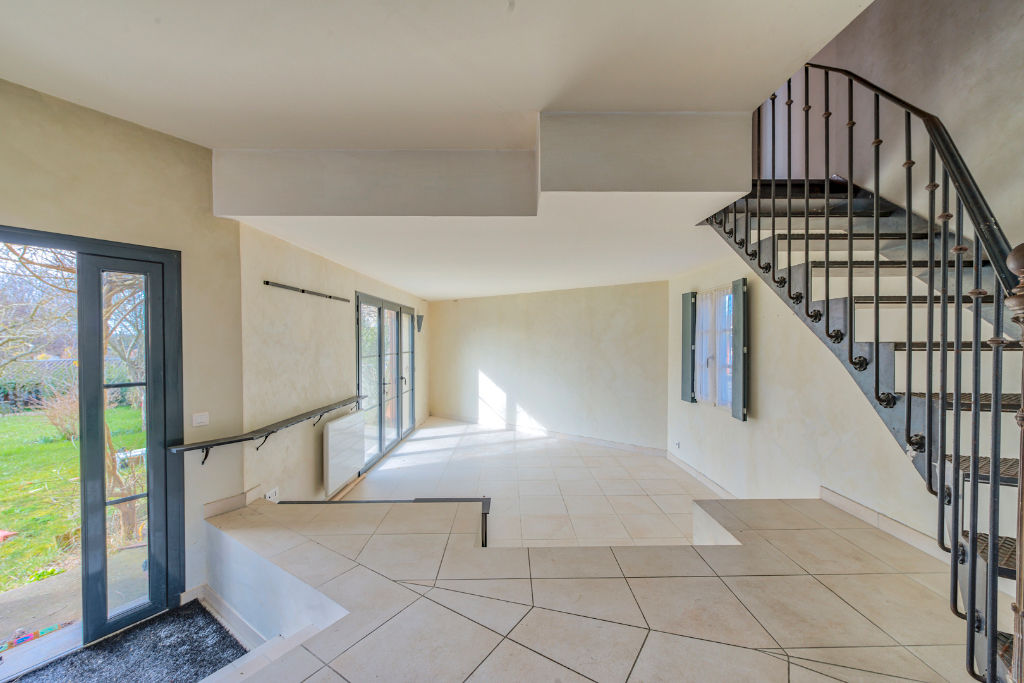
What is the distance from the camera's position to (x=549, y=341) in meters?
6.18

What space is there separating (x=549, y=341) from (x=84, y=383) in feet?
16.6

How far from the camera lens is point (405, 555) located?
2.09 meters

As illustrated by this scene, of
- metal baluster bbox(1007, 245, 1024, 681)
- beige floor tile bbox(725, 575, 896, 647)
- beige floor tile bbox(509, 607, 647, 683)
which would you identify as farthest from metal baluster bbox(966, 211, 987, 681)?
beige floor tile bbox(509, 607, 647, 683)

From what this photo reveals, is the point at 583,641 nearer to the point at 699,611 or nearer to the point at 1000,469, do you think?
the point at 699,611

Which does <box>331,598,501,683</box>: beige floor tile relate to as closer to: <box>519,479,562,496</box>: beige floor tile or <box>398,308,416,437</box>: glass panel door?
<box>519,479,562,496</box>: beige floor tile

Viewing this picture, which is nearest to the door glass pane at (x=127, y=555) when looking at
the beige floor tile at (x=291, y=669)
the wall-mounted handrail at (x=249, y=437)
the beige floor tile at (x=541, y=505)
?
the wall-mounted handrail at (x=249, y=437)

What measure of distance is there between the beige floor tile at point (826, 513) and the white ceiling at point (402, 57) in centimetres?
257

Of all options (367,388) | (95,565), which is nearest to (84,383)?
(95,565)

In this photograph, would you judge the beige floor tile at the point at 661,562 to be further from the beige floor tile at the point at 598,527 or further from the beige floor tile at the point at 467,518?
the beige floor tile at the point at 598,527

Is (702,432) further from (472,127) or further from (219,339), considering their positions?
(219,339)

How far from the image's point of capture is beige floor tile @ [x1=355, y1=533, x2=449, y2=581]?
6.31ft

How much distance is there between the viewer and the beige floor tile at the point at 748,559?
75.7 inches

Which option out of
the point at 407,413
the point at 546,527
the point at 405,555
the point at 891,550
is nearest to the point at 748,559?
the point at 891,550

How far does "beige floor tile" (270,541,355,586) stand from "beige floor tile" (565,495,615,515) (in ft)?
6.87
